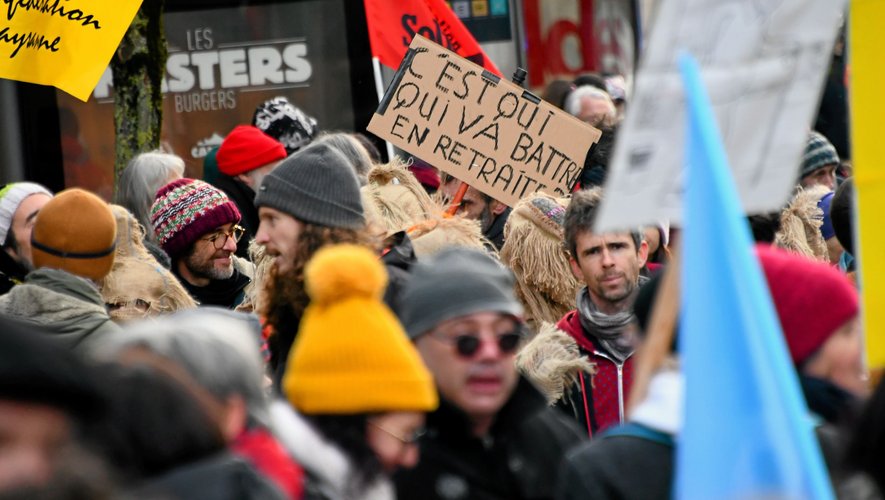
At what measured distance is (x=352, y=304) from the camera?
3.32 m

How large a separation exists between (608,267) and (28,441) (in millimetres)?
3416

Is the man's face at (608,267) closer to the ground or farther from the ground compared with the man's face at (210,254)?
farther from the ground

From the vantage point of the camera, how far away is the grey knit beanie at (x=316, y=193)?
4.94m

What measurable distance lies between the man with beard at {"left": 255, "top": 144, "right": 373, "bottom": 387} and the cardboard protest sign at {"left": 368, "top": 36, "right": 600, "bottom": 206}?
2104 mm

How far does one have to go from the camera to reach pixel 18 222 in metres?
6.11

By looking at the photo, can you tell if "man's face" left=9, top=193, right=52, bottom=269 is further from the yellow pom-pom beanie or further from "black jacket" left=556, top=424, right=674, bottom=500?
"black jacket" left=556, top=424, right=674, bottom=500

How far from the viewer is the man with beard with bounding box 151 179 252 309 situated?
674 cm

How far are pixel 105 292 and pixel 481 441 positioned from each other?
8.31 ft

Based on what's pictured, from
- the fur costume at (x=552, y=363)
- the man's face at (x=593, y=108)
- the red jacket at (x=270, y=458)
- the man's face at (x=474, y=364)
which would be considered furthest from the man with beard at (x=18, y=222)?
the man's face at (x=593, y=108)

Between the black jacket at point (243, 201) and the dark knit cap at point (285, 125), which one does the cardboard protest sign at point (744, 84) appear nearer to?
the black jacket at point (243, 201)

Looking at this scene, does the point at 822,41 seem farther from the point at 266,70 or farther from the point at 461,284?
the point at 266,70

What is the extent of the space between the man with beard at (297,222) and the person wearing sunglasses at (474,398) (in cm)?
100

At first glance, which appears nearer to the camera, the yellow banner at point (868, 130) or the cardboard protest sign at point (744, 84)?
the cardboard protest sign at point (744, 84)

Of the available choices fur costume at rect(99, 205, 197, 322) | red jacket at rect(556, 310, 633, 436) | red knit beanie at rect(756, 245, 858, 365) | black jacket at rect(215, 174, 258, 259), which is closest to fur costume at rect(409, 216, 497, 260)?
red jacket at rect(556, 310, 633, 436)
